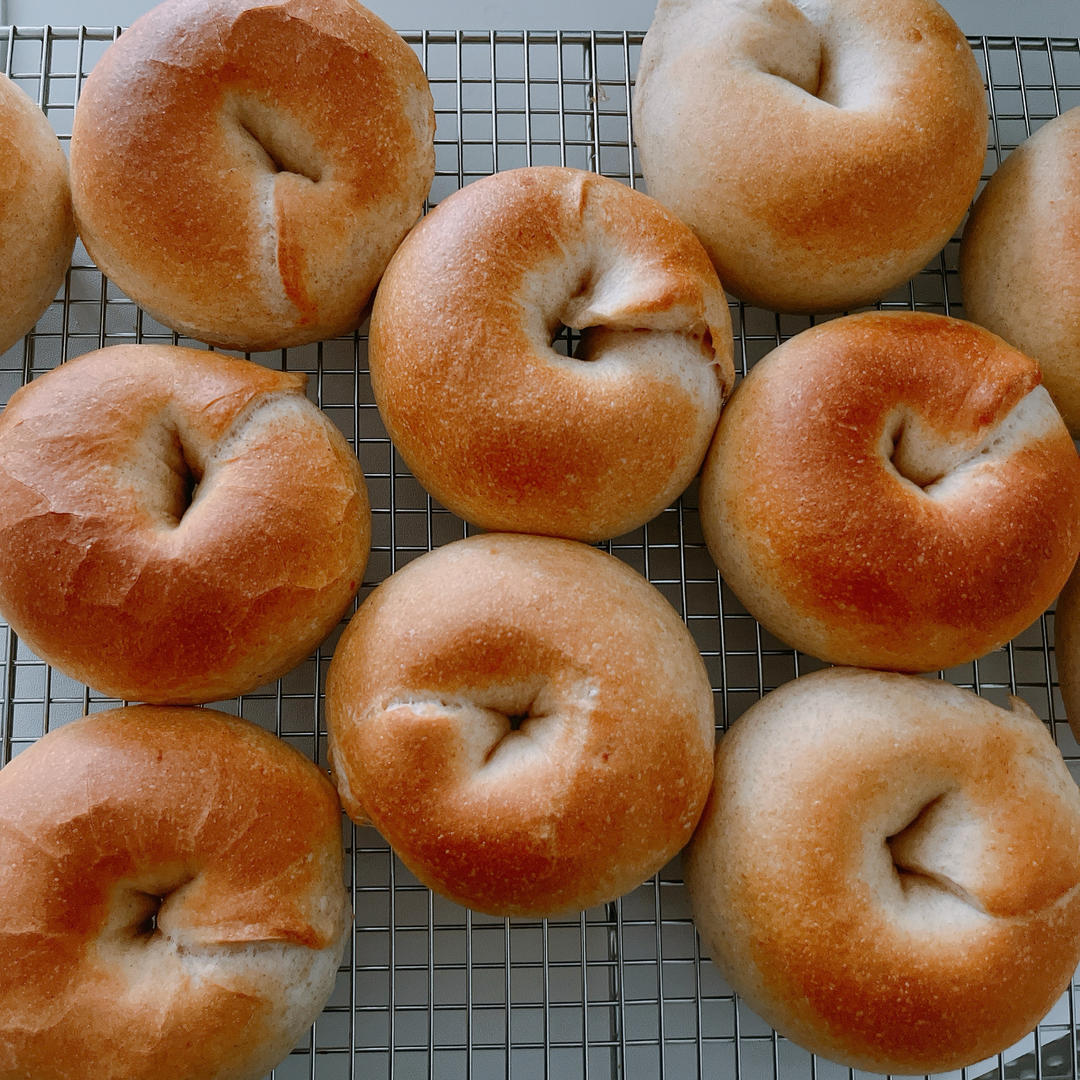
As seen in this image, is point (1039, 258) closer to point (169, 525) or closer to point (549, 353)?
point (549, 353)

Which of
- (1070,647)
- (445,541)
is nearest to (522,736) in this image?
(445,541)

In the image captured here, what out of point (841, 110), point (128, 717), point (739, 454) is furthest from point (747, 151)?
point (128, 717)

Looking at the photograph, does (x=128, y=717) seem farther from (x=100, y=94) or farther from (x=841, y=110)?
(x=841, y=110)

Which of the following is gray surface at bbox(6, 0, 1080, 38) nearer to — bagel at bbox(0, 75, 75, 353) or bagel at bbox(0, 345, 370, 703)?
bagel at bbox(0, 75, 75, 353)

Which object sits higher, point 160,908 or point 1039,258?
point 1039,258

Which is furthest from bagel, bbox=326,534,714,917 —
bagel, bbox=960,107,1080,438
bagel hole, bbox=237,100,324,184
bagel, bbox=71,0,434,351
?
bagel, bbox=960,107,1080,438

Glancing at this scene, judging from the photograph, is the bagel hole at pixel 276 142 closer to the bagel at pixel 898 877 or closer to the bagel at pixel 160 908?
the bagel at pixel 160 908
